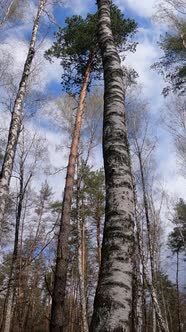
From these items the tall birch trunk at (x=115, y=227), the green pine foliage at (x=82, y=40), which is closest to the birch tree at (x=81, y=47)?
the green pine foliage at (x=82, y=40)

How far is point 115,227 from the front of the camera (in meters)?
2.46

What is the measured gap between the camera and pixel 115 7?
38.5 feet

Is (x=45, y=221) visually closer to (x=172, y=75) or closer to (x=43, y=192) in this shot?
(x=43, y=192)

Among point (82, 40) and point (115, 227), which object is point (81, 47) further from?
point (115, 227)

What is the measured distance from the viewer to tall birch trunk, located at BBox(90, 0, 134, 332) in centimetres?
204

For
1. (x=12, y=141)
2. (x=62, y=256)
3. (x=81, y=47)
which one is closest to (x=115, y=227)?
(x=62, y=256)

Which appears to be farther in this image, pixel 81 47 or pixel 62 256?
pixel 81 47

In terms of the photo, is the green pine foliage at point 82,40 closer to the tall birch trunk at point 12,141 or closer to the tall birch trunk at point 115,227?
the tall birch trunk at point 12,141

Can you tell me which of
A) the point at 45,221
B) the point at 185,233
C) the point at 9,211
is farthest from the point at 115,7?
the point at 185,233

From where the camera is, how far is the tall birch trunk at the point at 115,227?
2.04 metres

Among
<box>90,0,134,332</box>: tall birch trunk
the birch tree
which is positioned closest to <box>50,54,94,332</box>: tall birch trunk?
the birch tree

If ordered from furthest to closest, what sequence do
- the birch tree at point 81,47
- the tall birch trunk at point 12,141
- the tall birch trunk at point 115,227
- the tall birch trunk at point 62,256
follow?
the birch tree at point 81,47, the tall birch trunk at point 12,141, the tall birch trunk at point 62,256, the tall birch trunk at point 115,227

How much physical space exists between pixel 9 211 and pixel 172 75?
13027 millimetres

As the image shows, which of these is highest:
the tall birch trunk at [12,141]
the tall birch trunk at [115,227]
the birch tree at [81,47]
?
the birch tree at [81,47]
